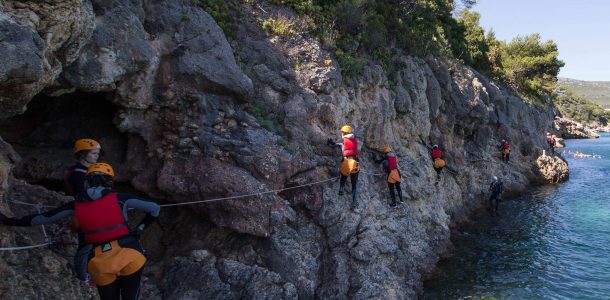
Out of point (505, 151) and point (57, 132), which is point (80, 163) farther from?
point (505, 151)

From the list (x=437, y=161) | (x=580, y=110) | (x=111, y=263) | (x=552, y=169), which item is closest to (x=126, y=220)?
(x=111, y=263)

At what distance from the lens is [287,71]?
40.7 ft

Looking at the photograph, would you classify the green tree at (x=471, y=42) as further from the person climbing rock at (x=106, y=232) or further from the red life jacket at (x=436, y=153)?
the person climbing rock at (x=106, y=232)

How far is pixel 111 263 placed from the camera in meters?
5.25

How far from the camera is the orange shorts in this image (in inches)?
207

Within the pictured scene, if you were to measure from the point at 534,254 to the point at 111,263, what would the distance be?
51.6 ft

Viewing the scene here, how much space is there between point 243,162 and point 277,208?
1.34 metres

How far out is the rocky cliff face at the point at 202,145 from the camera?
666 centimetres

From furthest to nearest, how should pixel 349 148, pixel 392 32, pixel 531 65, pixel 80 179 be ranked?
pixel 531 65 < pixel 392 32 < pixel 349 148 < pixel 80 179

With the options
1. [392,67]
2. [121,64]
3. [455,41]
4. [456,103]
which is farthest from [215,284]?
[455,41]

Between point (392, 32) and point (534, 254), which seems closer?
point (534, 254)

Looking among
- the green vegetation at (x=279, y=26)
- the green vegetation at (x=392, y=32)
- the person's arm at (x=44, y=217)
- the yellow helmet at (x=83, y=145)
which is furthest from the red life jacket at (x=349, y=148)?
the person's arm at (x=44, y=217)

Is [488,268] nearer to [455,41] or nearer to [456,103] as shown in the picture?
[456,103]

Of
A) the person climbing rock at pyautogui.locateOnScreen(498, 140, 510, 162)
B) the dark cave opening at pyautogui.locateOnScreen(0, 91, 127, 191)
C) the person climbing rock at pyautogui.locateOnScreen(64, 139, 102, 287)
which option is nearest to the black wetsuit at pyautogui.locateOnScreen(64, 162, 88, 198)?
the person climbing rock at pyautogui.locateOnScreen(64, 139, 102, 287)
